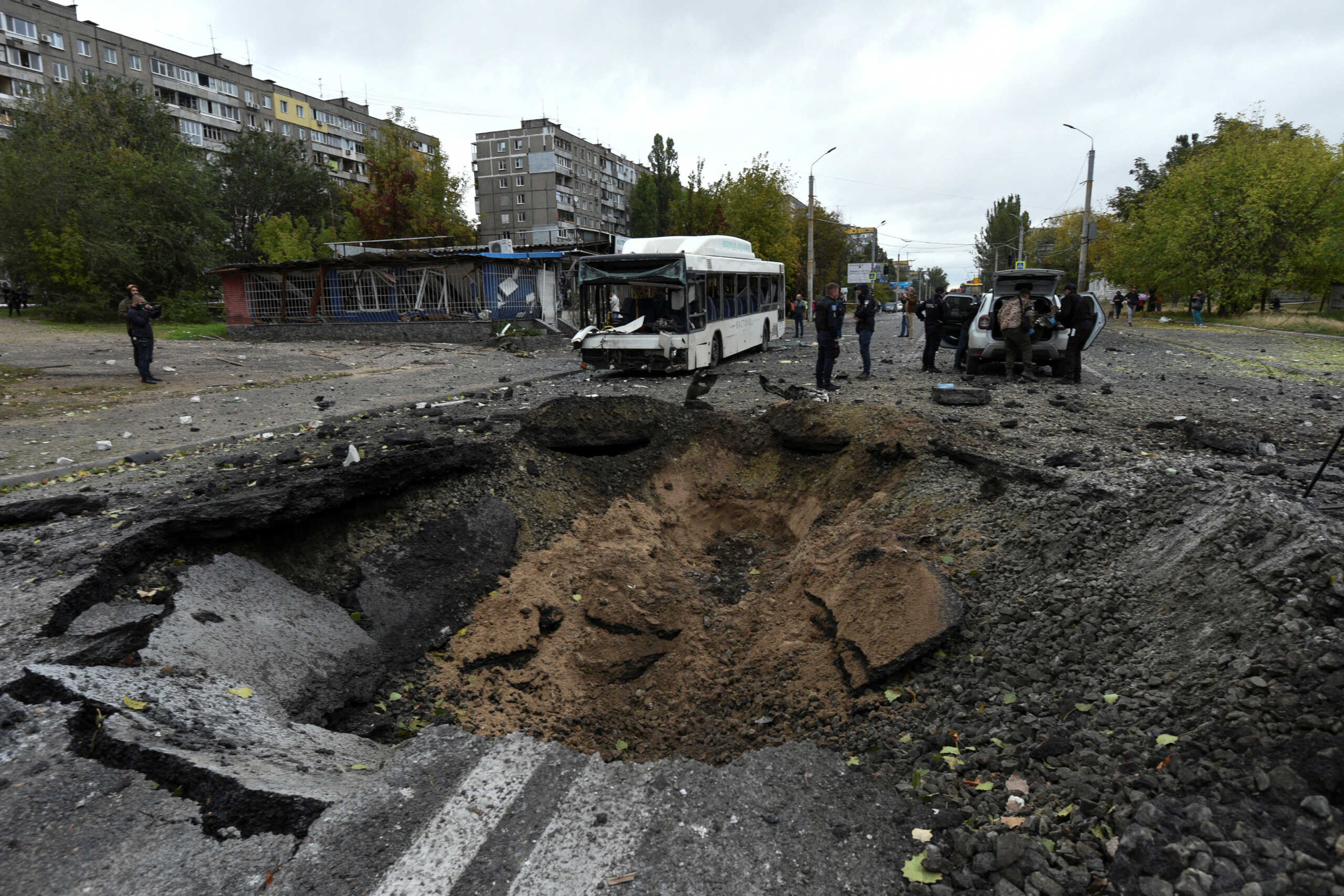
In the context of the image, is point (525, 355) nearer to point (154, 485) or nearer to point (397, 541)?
point (154, 485)

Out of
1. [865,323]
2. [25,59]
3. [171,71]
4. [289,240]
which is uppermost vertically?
[171,71]

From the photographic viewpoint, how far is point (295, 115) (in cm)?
6769

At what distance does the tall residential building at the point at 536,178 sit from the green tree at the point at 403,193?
34196 millimetres

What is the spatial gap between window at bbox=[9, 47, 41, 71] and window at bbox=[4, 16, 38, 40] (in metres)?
0.92

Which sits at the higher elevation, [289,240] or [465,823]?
[289,240]

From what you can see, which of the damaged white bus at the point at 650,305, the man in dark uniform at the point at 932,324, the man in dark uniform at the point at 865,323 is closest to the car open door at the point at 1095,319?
the man in dark uniform at the point at 932,324

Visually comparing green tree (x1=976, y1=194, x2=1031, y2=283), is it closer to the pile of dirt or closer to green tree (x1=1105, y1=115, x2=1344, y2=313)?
green tree (x1=1105, y1=115, x2=1344, y2=313)

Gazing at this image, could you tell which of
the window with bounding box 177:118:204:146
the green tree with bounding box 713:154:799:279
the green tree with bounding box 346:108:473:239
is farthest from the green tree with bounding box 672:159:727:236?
the window with bounding box 177:118:204:146

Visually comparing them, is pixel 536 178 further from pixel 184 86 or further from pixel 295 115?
pixel 184 86

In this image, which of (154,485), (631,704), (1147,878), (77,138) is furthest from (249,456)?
(77,138)

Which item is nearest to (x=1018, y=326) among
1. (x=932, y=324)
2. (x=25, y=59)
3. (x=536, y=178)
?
(x=932, y=324)

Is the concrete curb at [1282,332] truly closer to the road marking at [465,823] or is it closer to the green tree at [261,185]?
Answer: the road marking at [465,823]

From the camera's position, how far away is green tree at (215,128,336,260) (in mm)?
51469

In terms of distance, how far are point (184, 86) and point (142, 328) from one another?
59208 millimetres
